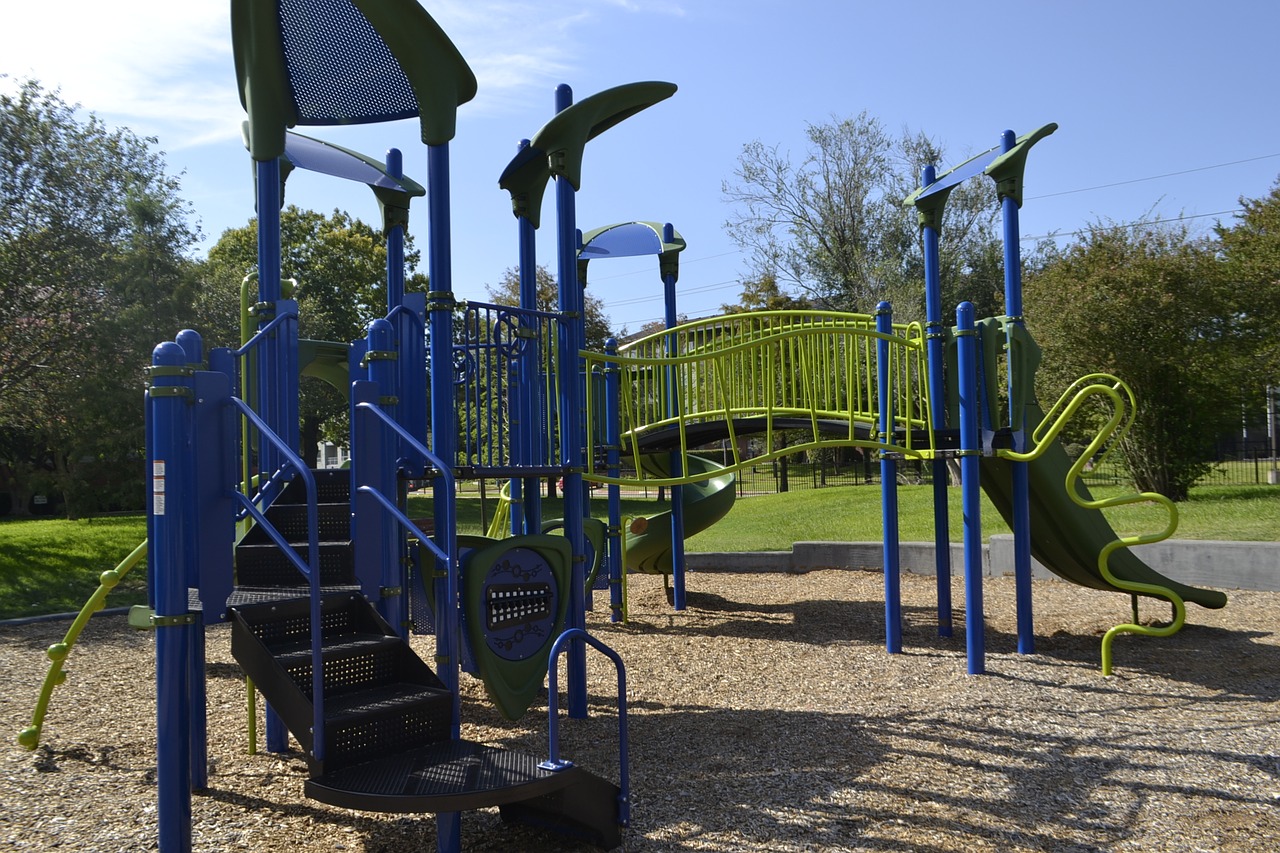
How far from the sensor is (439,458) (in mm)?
4805

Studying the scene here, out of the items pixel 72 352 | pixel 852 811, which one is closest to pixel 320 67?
pixel 852 811

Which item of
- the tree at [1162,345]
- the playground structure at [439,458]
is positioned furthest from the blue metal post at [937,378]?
the tree at [1162,345]

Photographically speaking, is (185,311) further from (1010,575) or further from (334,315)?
(1010,575)

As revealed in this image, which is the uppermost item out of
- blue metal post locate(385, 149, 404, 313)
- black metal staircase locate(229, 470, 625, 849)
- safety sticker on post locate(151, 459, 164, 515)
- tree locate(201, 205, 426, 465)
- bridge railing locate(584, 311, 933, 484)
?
tree locate(201, 205, 426, 465)

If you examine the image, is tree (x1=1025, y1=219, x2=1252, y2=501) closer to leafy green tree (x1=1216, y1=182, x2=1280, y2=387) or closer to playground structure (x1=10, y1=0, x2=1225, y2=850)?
leafy green tree (x1=1216, y1=182, x2=1280, y2=387)

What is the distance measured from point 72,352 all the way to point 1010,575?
15.1 m

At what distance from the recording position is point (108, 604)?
12477 mm

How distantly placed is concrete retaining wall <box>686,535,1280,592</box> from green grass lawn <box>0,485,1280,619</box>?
5.18ft

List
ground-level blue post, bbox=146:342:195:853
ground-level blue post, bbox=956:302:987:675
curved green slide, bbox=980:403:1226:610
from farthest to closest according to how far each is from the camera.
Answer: curved green slide, bbox=980:403:1226:610
ground-level blue post, bbox=956:302:987:675
ground-level blue post, bbox=146:342:195:853

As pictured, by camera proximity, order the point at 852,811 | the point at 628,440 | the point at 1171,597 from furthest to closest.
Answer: the point at 628,440 → the point at 1171,597 → the point at 852,811

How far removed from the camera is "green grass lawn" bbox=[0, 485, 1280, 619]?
12828 mm

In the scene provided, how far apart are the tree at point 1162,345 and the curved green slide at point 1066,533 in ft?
34.0

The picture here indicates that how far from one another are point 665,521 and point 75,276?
11.0m

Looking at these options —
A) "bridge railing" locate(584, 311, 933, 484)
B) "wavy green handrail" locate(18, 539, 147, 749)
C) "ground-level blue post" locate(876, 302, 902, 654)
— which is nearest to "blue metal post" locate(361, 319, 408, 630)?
"wavy green handrail" locate(18, 539, 147, 749)
